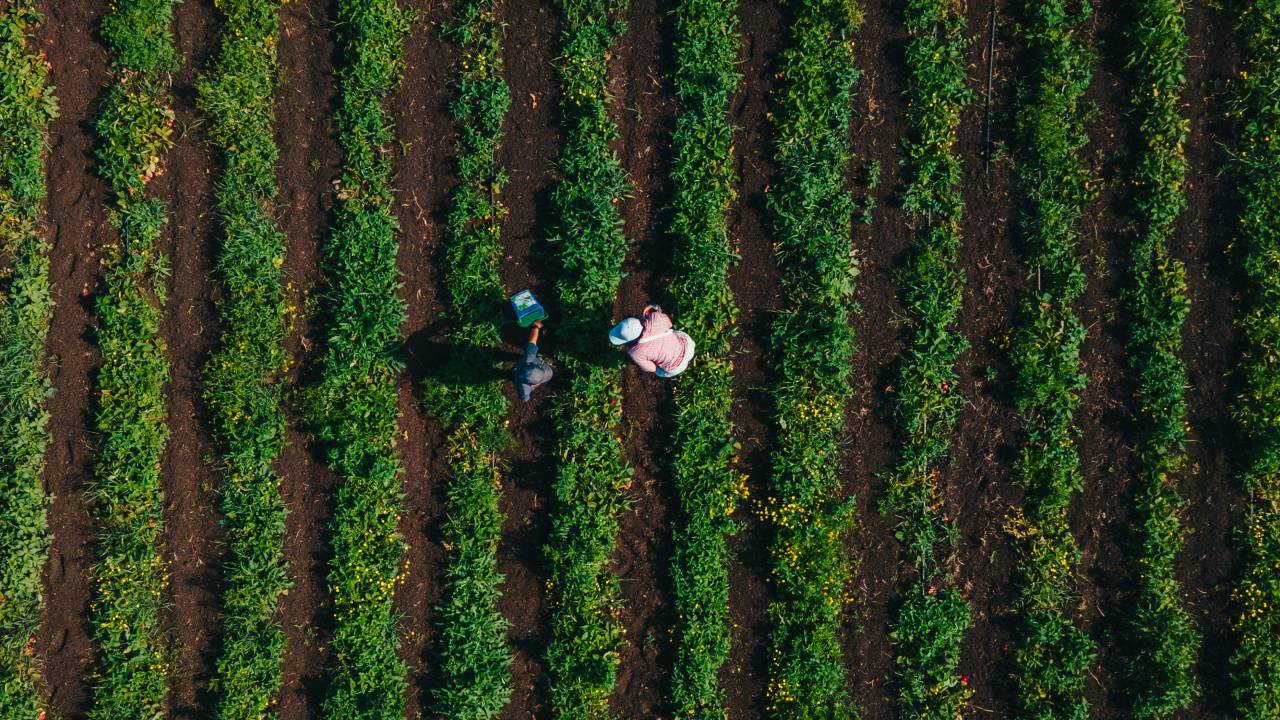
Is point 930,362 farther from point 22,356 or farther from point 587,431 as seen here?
point 22,356

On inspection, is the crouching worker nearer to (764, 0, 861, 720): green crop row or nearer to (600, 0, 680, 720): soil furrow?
(600, 0, 680, 720): soil furrow

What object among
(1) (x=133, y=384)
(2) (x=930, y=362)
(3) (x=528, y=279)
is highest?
(3) (x=528, y=279)

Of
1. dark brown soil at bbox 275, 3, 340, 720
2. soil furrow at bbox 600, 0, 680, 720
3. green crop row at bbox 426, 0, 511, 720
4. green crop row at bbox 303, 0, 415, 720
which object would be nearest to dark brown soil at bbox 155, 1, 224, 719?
dark brown soil at bbox 275, 3, 340, 720

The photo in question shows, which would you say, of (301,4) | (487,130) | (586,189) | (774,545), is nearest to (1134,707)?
(774,545)

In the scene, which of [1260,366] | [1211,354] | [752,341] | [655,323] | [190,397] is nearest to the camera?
[655,323]

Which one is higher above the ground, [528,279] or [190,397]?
[528,279]

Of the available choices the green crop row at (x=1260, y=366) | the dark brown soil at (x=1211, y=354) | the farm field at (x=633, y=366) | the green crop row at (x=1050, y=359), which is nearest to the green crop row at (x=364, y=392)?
the farm field at (x=633, y=366)

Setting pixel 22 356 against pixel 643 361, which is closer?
pixel 643 361

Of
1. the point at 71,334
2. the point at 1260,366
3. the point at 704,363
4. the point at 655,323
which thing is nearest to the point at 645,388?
the point at 704,363

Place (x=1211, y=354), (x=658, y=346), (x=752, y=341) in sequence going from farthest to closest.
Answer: (x=752, y=341) < (x=1211, y=354) < (x=658, y=346)
